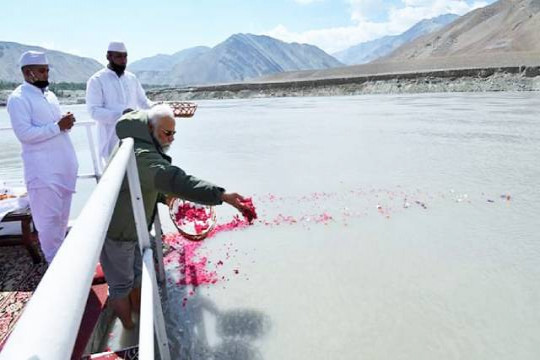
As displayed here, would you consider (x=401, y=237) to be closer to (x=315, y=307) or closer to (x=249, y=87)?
(x=315, y=307)

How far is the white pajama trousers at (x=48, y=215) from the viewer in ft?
10.1

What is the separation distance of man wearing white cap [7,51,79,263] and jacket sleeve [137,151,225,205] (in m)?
1.43

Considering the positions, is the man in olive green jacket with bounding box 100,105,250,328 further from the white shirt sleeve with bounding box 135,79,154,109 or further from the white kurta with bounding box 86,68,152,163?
the white shirt sleeve with bounding box 135,79,154,109

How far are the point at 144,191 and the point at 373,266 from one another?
2.44 metres

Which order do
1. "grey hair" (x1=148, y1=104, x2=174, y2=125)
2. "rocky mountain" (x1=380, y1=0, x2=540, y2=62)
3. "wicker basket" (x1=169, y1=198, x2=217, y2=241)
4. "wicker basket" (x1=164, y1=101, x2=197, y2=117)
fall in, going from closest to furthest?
"grey hair" (x1=148, y1=104, x2=174, y2=125) < "wicker basket" (x1=169, y1=198, x2=217, y2=241) < "wicker basket" (x1=164, y1=101, x2=197, y2=117) < "rocky mountain" (x1=380, y1=0, x2=540, y2=62)

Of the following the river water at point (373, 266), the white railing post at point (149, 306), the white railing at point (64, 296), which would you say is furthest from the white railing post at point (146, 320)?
the river water at point (373, 266)

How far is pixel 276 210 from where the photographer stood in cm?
549

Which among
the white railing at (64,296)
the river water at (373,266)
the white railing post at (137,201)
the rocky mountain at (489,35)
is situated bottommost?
the river water at (373,266)

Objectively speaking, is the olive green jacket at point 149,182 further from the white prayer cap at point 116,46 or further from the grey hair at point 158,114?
the white prayer cap at point 116,46

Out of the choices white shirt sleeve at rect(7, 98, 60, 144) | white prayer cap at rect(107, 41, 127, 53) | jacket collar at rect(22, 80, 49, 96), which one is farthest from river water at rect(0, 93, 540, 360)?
white prayer cap at rect(107, 41, 127, 53)

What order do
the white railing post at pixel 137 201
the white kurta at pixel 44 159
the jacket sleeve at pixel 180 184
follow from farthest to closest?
the white kurta at pixel 44 159 → the jacket sleeve at pixel 180 184 → the white railing post at pixel 137 201

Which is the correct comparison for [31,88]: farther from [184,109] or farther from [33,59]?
[184,109]

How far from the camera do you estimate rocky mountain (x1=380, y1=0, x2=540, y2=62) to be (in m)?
80.8

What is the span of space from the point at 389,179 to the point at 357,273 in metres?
3.55
